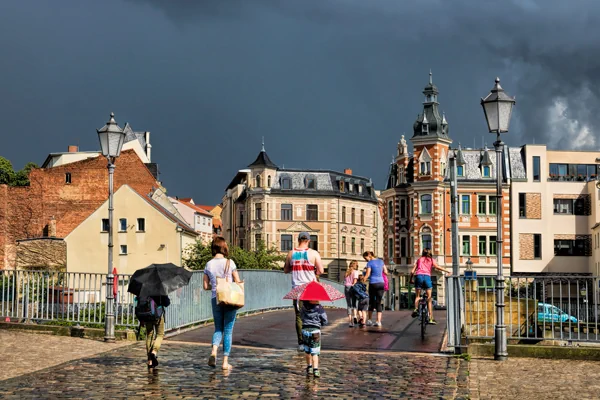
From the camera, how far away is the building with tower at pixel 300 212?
87.9m

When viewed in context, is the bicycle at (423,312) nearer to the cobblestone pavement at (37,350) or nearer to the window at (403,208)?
the cobblestone pavement at (37,350)

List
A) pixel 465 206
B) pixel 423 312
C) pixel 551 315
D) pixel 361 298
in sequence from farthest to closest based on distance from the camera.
Answer: pixel 465 206 → pixel 361 298 → pixel 423 312 → pixel 551 315

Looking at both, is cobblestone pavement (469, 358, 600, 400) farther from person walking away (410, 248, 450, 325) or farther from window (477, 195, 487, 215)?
window (477, 195, 487, 215)

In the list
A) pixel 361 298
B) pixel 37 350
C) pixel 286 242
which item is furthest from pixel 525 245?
pixel 37 350

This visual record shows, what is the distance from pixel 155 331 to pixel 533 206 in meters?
64.7

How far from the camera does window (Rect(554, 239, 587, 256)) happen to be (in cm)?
7538

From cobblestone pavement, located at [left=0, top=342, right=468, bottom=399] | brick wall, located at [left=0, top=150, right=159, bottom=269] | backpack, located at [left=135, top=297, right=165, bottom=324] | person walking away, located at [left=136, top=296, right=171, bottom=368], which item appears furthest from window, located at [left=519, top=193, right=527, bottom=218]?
backpack, located at [left=135, top=297, right=165, bottom=324]

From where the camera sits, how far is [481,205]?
76188 millimetres

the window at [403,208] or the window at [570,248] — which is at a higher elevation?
the window at [403,208]

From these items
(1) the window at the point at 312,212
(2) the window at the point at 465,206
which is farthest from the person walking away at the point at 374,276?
(1) the window at the point at 312,212

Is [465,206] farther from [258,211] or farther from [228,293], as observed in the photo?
[228,293]

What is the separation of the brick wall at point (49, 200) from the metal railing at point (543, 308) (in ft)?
194

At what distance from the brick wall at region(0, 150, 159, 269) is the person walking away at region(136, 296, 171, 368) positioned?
60959 mm

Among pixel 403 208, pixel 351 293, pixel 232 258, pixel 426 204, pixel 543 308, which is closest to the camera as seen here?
pixel 543 308
